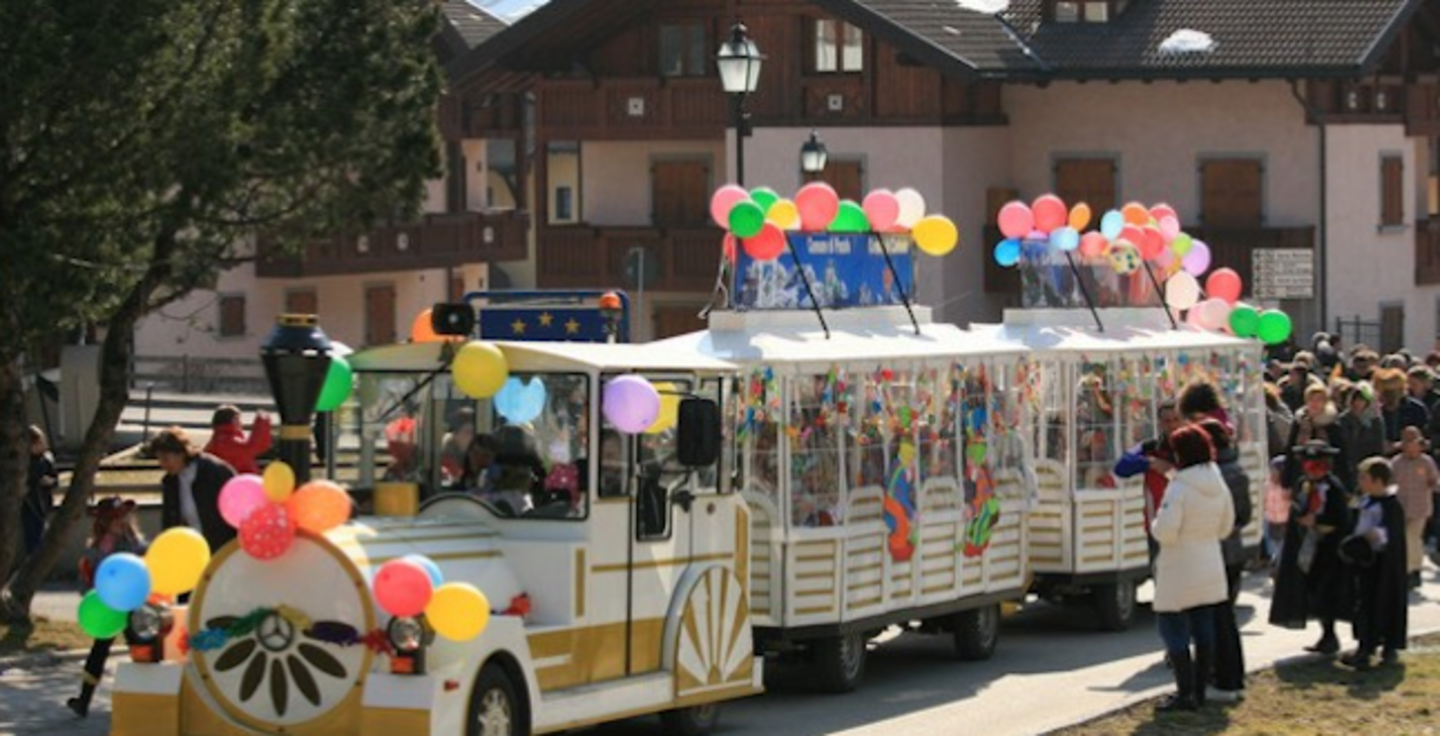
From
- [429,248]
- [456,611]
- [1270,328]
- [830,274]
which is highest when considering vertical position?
[429,248]

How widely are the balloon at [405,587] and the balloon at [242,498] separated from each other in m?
0.72

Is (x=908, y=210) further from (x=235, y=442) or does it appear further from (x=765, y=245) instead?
(x=235, y=442)

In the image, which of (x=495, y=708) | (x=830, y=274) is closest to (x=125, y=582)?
(x=495, y=708)

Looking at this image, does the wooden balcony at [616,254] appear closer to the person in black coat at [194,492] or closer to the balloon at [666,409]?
the person in black coat at [194,492]

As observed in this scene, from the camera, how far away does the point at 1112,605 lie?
24812 millimetres

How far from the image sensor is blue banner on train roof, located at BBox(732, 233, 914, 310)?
21203 mm

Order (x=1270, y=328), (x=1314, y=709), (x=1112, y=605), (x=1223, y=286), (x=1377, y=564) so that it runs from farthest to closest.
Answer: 1. (x=1223, y=286)
2. (x=1270, y=328)
3. (x=1112, y=605)
4. (x=1377, y=564)
5. (x=1314, y=709)

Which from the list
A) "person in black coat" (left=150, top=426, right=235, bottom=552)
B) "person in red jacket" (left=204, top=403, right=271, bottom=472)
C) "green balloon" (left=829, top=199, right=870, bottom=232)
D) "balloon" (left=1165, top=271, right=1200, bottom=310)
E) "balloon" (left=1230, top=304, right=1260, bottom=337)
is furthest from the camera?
"balloon" (left=1230, top=304, right=1260, bottom=337)

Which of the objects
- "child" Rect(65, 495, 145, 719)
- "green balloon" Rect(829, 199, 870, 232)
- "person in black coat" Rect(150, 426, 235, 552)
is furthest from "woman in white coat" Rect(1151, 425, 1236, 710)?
"child" Rect(65, 495, 145, 719)

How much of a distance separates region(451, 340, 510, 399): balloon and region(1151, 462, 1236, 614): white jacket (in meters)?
3.98

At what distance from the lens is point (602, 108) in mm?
57062

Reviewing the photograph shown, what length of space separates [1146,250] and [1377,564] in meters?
5.51

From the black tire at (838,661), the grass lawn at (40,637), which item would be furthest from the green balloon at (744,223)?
the grass lawn at (40,637)

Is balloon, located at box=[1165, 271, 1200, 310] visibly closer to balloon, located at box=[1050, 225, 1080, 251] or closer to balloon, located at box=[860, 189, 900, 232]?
balloon, located at box=[1050, 225, 1080, 251]
